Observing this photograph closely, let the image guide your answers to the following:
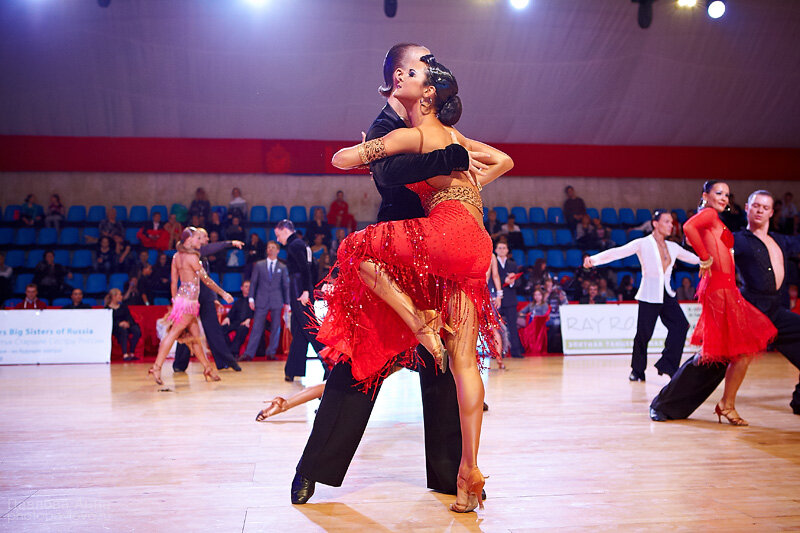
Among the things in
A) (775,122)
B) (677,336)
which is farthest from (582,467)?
(775,122)

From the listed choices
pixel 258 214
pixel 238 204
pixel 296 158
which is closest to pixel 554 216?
pixel 296 158

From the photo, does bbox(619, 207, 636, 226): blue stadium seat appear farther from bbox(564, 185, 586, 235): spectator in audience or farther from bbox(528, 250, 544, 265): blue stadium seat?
bbox(528, 250, 544, 265): blue stadium seat

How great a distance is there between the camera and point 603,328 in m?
9.50

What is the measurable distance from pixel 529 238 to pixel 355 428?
1046 centimetres

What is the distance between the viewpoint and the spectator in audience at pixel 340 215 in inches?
493

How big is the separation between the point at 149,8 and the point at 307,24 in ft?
8.18

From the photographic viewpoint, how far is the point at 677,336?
6672mm

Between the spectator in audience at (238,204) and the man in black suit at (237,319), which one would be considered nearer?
the man in black suit at (237,319)

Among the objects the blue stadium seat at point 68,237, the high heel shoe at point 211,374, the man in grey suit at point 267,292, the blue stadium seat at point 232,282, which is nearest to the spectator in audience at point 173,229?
the blue stadium seat at point 232,282

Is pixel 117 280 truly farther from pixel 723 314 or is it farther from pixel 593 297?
pixel 723 314

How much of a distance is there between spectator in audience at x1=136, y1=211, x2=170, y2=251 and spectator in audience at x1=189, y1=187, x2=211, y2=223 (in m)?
0.58

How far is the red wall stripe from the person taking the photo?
12.3 meters

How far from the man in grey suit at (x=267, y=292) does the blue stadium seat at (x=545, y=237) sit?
5.70 m

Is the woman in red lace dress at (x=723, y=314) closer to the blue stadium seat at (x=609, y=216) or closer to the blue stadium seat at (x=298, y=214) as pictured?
the blue stadium seat at (x=298, y=214)
